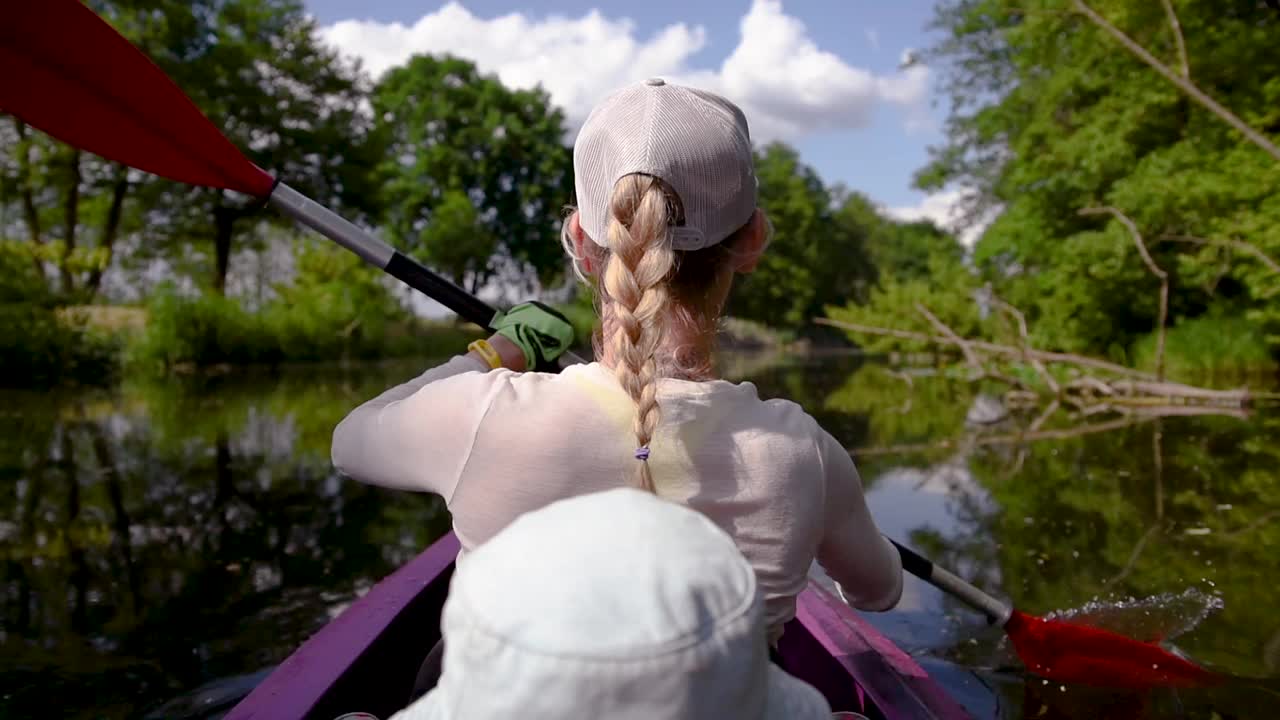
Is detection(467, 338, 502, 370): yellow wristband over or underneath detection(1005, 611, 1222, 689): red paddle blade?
over

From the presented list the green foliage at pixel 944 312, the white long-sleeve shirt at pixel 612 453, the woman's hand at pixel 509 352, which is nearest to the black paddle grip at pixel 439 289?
the woman's hand at pixel 509 352

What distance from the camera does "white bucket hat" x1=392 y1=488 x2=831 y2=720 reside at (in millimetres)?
521

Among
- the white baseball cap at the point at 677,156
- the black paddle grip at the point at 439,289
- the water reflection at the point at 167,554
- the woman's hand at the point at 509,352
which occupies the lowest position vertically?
the water reflection at the point at 167,554

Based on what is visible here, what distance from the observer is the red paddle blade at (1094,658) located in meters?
2.33

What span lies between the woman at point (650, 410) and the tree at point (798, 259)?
123ft

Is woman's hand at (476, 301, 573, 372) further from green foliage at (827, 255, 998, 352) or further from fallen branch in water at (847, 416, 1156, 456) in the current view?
green foliage at (827, 255, 998, 352)

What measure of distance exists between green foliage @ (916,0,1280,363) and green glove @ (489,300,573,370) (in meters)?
9.10

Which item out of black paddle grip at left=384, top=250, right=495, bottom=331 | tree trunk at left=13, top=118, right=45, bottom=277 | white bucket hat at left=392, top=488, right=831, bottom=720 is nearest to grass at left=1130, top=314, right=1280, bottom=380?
black paddle grip at left=384, top=250, right=495, bottom=331

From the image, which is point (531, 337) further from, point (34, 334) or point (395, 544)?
point (34, 334)

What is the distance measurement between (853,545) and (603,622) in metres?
0.76

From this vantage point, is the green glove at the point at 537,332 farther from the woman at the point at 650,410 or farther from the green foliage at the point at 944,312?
the green foliage at the point at 944,312

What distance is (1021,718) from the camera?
224 centimetres

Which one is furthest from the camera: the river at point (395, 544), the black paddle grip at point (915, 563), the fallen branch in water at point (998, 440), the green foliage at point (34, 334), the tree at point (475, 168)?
the tree at point (475, 168)

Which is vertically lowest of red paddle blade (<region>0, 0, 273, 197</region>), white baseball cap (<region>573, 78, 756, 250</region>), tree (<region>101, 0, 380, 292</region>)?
white baseball cap (<region>573, 78, 756, 250</region>)
